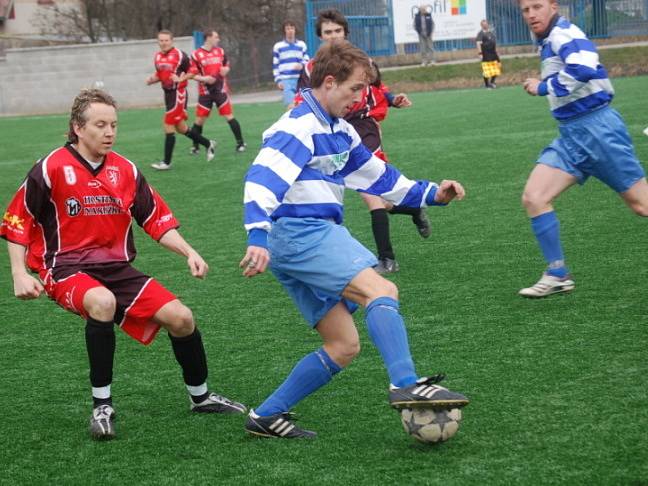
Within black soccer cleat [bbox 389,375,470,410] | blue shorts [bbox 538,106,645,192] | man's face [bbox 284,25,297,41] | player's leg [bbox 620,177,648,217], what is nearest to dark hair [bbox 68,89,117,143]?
black soccer cleat [bbox 389,375,470,410]

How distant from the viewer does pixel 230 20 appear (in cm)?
4172

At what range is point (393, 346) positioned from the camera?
362 centimetres

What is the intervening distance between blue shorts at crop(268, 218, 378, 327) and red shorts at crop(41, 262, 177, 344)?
0.63 meters

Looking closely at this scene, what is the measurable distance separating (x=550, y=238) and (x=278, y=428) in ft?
8.70

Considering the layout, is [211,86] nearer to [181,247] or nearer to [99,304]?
[181,247]

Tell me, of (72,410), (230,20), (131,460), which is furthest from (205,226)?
(230,20)

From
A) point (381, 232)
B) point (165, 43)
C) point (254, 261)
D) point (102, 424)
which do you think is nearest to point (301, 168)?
point (254, 261)

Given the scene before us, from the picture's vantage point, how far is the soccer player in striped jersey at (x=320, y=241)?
3.64 metres

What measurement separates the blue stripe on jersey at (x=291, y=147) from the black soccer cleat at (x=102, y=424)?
4.31 feet

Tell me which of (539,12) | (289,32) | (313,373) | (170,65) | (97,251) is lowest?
(313,373)

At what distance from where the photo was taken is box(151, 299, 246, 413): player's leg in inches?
167

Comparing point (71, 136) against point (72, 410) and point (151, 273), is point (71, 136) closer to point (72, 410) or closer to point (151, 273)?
point (72, 410)

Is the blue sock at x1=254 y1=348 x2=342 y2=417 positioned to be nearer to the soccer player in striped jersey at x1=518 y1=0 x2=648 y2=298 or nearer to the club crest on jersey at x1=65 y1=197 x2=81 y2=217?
the club crest on jersey at x1=65 y1=197 x2=81 y2=217

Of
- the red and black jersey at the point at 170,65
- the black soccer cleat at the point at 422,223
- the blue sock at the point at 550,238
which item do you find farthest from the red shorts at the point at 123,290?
the red and black jersey at the point at 170,65
